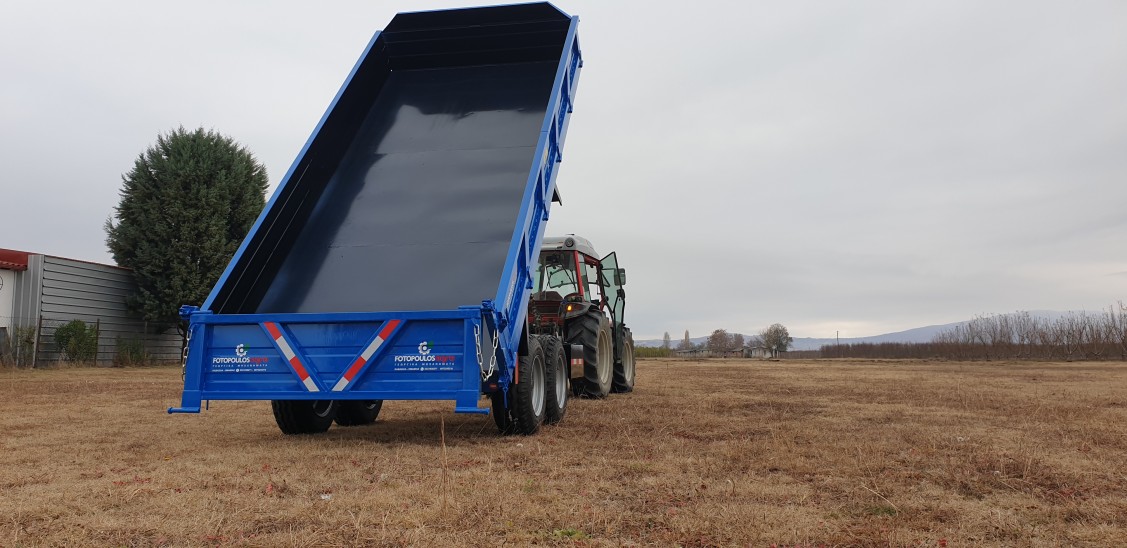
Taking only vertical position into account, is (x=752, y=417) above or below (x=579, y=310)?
below

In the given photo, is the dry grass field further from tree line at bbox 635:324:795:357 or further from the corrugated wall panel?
tree line at bbox 635:324:795:357

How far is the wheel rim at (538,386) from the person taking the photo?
5.81 m

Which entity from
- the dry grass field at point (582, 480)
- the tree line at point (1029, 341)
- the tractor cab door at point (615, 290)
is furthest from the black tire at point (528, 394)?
the tree line at point (1029, 341)

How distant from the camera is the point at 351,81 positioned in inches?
262

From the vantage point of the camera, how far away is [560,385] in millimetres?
6613

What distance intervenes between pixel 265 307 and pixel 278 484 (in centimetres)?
224

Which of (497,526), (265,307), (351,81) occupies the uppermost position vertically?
(351,81)

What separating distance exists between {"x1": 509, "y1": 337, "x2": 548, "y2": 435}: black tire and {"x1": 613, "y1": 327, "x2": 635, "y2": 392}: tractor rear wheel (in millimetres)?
4843

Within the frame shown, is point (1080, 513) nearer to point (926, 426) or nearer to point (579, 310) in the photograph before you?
point (926, 426)

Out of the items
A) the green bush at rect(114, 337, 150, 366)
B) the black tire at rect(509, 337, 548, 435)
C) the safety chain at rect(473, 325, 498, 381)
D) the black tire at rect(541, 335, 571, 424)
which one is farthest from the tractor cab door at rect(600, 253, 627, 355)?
the green bush at rect(114, 337, 150, 366)

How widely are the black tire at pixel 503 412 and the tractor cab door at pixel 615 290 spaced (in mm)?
4904

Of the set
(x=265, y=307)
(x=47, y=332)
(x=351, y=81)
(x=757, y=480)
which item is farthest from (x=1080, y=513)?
(x=47, y=332)

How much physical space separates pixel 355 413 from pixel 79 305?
1450cm

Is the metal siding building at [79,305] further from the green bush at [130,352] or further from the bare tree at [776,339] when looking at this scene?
the bare tree at [776,339]
